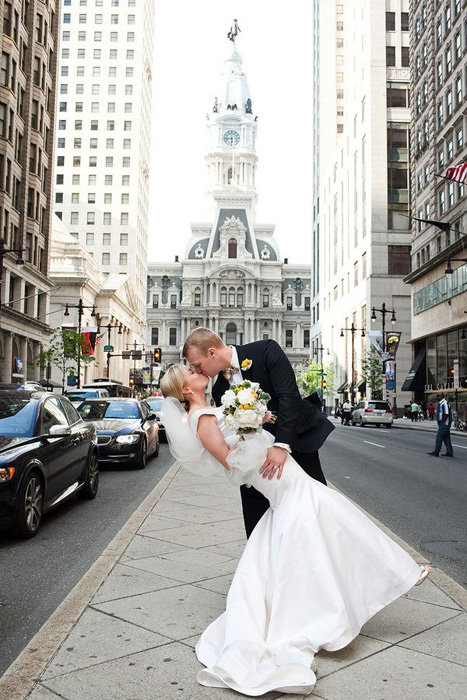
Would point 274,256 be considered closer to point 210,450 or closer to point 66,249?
point 66,249

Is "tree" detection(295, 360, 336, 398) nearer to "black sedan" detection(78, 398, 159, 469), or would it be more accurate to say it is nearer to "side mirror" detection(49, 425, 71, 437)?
"black sedan" detection(78, 398, 159, 469)

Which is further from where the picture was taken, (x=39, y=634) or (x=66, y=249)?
(x=66, y=249)

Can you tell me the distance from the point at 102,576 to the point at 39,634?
1.29 metres

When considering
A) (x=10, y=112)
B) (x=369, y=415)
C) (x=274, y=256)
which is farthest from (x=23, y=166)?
(x=274, y=256)

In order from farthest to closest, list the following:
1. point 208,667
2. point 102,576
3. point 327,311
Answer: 1. point 327,311
2. point 102,576
3. point 208,667

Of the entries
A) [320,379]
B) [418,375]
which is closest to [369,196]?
[418,375]

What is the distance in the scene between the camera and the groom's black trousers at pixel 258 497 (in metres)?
4.58

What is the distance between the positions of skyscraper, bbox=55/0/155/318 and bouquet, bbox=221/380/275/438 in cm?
9546

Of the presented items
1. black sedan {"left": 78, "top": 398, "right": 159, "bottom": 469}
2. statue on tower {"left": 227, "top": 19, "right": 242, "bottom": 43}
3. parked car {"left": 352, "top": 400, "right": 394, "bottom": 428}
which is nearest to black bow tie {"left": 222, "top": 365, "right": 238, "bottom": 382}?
black sedan {"left": 78, "top": 398, "right": 159, "bottom": 469}

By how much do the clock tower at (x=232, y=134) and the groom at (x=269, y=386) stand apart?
145 metres

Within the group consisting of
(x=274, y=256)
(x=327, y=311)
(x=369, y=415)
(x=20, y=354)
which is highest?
(x=274, y=256)

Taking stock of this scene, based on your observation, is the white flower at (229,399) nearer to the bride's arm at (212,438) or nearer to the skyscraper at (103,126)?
the bride's arm at (212,438)

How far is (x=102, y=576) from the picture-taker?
5.37 m

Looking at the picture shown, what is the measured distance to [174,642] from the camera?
401cm
